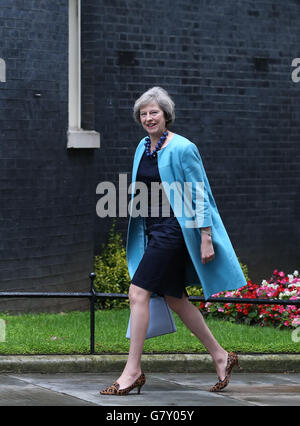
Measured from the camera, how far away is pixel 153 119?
732 centimetres

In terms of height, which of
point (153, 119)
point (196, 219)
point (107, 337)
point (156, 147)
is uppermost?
point (153, 119)

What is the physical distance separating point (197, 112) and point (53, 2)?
3.23 m

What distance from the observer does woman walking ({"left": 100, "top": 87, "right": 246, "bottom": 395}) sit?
7.16 metres

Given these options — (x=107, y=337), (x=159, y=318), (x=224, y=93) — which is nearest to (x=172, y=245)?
(x=159, y=318)

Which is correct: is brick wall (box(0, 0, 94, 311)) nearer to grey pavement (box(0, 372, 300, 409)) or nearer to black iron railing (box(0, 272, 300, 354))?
black iron railing (box(0, 272, 300, 354))

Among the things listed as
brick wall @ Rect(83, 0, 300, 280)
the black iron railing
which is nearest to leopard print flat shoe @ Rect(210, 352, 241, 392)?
the black iron railing

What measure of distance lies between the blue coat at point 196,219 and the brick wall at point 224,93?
542cm

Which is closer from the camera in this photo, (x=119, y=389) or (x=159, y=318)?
(x=119, y=389)

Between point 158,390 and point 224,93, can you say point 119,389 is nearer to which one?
point 158,390

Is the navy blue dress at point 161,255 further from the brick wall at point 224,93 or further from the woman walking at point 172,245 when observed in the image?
the brick wall at point 224,93

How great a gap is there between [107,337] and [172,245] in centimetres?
259

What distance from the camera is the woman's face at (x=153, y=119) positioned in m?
7.32

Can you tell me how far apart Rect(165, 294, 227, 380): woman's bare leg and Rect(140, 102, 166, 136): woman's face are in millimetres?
1175

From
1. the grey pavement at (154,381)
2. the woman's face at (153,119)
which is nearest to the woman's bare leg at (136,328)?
the grey pavement at (154,381)
